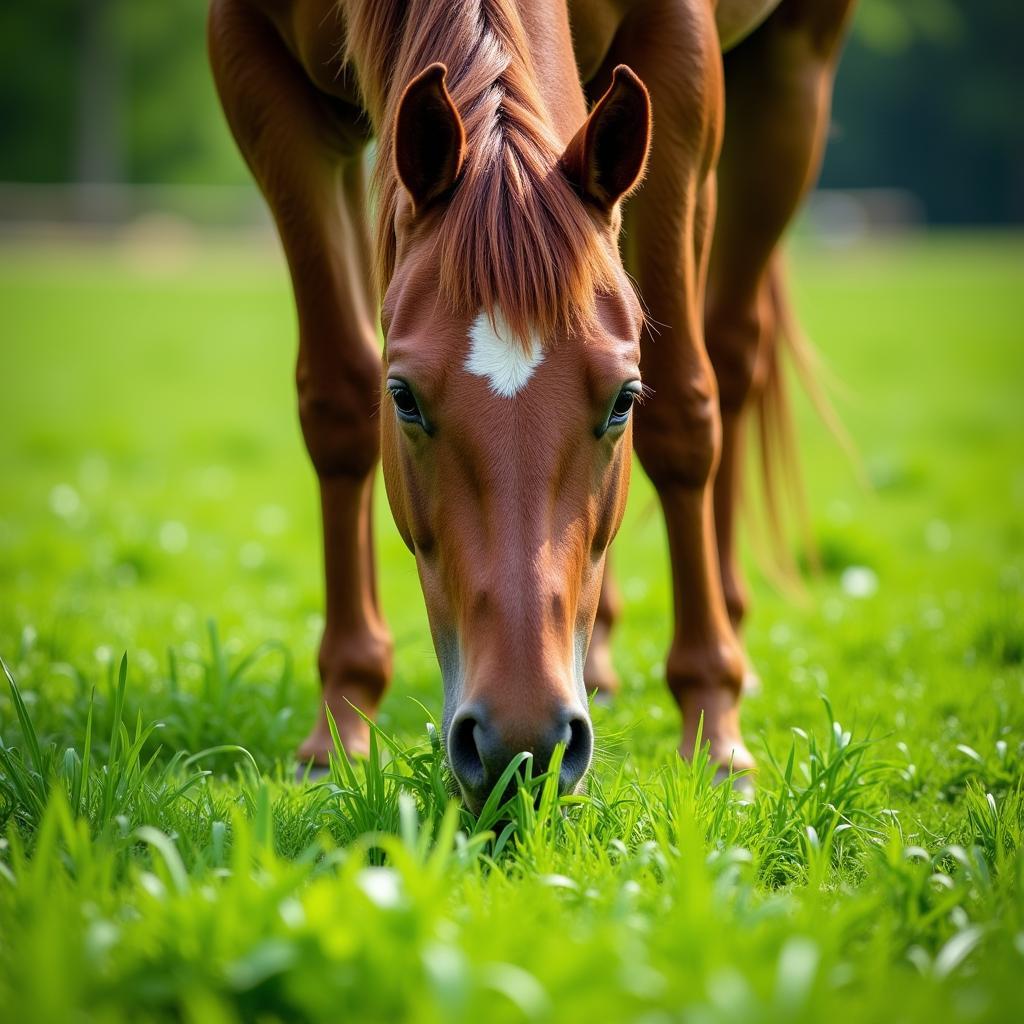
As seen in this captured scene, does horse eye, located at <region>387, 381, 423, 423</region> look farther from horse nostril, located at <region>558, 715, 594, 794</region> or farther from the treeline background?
the treeline background

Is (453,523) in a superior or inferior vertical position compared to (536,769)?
superior

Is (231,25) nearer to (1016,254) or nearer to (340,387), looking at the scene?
(340,387)

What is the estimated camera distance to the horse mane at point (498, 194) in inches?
92.5

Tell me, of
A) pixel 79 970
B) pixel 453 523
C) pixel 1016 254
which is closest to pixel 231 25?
pixel 453 523

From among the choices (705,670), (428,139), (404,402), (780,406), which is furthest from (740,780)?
(780,406)

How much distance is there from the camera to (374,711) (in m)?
3.61

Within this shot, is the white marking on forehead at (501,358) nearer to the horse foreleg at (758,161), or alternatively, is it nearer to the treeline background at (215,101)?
the horse foreleg at (758,161)

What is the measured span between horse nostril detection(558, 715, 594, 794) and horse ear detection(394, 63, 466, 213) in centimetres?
119

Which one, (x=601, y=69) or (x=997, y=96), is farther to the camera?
(x=997, y=96)

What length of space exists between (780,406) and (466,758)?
3257 mm

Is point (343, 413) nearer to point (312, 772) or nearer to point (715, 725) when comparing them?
point (312, 772)

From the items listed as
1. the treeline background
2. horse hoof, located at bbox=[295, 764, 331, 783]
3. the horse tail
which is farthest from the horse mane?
the treeline background

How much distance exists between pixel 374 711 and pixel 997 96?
5295cm

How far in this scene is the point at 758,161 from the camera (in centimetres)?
427
